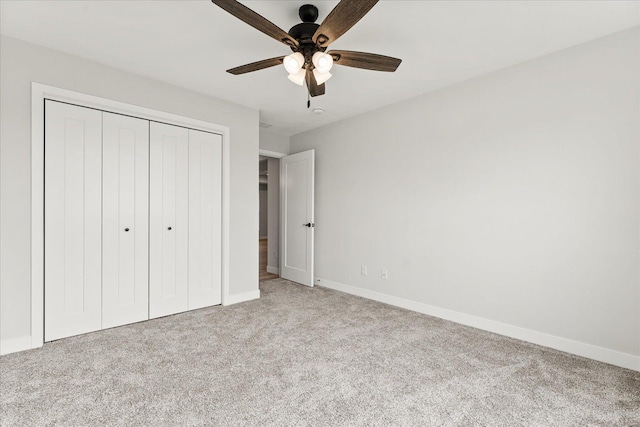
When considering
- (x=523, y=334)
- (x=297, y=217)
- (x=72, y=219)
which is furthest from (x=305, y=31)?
(x=297, y=217)

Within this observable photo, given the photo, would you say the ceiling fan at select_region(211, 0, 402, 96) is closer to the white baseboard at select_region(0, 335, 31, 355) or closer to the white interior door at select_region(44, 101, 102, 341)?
the white interior door at select_region(44, 101, 102, 341)

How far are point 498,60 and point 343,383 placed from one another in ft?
9.65

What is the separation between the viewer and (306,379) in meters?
2.09

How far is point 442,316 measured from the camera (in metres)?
3.35

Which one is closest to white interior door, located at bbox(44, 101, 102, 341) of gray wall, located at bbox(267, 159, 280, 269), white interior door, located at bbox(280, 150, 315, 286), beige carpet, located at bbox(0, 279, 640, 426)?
beige carpet, located at bbox(0, 279, 640, 426)

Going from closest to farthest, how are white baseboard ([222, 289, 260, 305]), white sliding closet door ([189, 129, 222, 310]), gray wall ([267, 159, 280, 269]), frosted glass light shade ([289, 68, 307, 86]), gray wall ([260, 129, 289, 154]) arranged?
frosted glass light shade ([289, 68, 307, 86]) → white sliding closet door ([189, 129, 222, 310]) → white baseboard ([222, 289, 260, 305]) → gray wall ([260, 129, 289, 154]) → gray wall ([267, 159, 280, 269])

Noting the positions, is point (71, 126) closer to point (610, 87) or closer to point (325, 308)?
point (325, 308)

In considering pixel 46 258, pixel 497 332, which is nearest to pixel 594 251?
pixel 497 332

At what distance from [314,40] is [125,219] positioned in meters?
2.47

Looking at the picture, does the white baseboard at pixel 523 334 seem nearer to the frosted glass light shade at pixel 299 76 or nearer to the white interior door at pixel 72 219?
the frosted glass light shade at pixel 299 76

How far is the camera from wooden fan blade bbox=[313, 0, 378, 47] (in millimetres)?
1515

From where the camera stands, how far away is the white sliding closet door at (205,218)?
3.52 meters

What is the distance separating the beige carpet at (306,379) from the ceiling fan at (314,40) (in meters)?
2.08

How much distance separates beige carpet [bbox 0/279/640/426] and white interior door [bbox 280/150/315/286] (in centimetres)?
175
